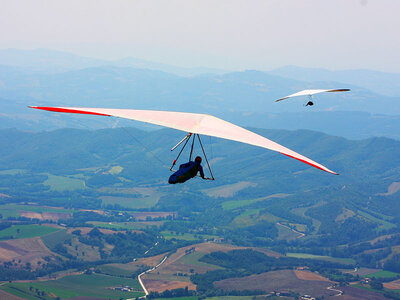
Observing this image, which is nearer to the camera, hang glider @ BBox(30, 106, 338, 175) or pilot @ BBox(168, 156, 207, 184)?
hang glider @ BBox(30, 106, 338, 175)

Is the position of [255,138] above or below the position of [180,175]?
above

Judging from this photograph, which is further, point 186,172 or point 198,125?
point 186,172

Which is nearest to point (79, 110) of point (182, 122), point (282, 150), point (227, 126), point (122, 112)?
point (122, 112)

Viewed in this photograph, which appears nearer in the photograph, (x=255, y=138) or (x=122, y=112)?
(x=255, y=138)

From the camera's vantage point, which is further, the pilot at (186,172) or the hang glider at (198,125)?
the pilot at (186,172)

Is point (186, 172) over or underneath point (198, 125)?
underneath

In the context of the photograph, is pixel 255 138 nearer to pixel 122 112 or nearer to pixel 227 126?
pixel 227 126

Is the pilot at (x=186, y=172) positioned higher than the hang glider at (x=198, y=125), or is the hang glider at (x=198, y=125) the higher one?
the hang glider at (x=198, y=125)

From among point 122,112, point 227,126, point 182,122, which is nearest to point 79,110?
point 122,112

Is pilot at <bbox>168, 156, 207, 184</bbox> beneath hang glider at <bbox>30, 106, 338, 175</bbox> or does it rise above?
beneath
